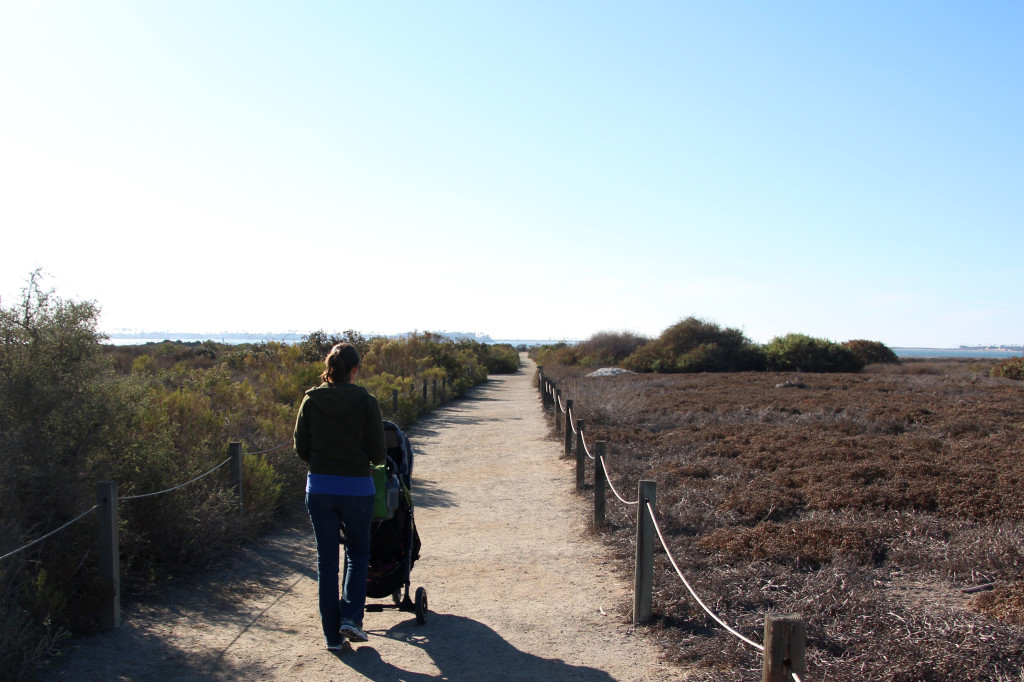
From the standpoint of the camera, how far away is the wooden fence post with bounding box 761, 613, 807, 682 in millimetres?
2920

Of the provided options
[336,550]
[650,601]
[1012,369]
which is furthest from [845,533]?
[1012,369]

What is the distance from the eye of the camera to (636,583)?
5.37 meters

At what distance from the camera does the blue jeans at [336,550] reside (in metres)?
4.76

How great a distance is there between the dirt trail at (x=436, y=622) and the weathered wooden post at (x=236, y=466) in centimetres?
63

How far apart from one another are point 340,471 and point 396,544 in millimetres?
1021

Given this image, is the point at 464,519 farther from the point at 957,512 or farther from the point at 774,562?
the point at 957,512

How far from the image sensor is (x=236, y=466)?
25.1ft

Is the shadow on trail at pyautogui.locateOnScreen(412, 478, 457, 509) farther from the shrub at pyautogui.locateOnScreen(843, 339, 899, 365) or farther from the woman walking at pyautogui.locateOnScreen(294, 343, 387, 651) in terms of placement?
the shrub at pyautogui.locateOnScreen(843, 339, 899, 365)

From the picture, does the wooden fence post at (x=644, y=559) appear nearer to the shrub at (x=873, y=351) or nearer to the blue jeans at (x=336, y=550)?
the blue jeans at (x=336, y=550)

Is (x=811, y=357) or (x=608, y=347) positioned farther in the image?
(x=608, y=347)

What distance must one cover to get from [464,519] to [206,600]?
3.99 m

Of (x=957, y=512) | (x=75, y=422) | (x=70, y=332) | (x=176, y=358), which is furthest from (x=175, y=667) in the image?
(x=176, y=358)

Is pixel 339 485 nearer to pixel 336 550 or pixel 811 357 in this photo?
pixel 336 550

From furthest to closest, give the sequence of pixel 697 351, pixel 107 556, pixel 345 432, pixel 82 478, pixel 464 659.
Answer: pixel 697 351, pixel 82 478, pixel 107 556, pixel 464 659, pixel 345 432
